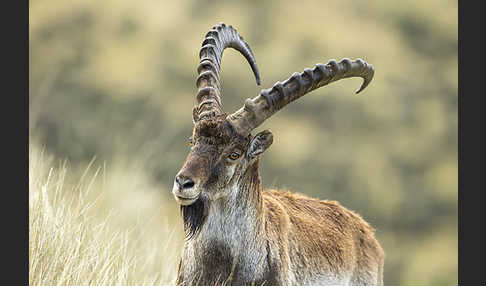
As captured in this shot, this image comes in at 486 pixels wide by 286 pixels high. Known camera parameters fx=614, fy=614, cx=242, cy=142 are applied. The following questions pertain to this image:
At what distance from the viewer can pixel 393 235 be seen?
31.4 m

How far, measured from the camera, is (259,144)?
22.2ft

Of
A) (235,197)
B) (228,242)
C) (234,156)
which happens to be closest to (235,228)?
(228,242)

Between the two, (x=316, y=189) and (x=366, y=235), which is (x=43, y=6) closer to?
(x=316, y=189)

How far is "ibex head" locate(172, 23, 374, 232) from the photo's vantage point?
6.18m

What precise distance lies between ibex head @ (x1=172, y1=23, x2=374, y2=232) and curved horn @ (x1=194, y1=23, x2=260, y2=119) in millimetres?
12

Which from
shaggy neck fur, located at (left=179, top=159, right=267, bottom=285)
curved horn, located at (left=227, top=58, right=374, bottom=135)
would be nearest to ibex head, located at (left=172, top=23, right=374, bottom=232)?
curved horn, located at (left=227, top=58, right=374, bottom=135)

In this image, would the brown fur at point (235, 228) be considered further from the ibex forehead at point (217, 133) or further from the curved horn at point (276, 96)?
the curved horn at point (276, 96)

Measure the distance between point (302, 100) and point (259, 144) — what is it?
31706 millimetres

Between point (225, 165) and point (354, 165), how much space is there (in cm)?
2961

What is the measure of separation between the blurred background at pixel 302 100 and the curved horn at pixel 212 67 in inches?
712

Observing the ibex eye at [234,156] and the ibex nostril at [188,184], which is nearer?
the ibex nostril at [188,184]

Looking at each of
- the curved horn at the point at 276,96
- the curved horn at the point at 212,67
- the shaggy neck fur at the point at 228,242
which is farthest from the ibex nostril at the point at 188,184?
the curved horn at the point at 212,67

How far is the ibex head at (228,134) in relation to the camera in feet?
20.3

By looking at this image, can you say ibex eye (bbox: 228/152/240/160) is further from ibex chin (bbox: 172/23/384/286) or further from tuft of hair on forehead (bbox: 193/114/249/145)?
tuft of hair on forehead (bbox: 193/114/249/145)
